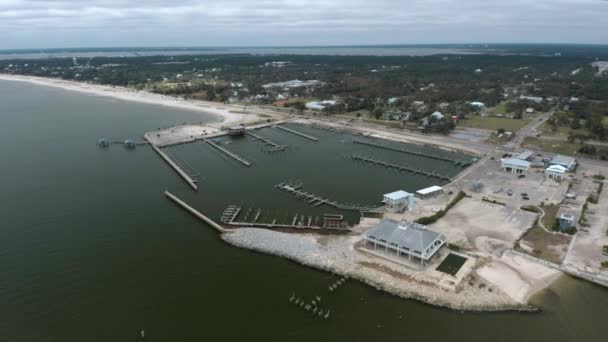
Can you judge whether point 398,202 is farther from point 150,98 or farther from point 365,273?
point 150,98

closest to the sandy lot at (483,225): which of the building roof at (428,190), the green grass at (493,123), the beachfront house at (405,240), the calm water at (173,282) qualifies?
the beachfront house at (405,240)

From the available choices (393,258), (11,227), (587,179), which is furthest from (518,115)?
(11,227)

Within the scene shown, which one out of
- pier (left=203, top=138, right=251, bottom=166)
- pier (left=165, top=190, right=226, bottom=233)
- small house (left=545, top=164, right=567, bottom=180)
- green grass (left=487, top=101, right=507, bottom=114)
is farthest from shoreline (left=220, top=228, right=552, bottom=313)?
green grass (left=487, top=101, right=507, bottom=114)

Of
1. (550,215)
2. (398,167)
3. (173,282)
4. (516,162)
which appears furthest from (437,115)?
(173,282)

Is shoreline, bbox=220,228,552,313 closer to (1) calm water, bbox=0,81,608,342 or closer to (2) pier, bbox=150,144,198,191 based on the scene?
(1) calm water, bbox=0,81,608,342

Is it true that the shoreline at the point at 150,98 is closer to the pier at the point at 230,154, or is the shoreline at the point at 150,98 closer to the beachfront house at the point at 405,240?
the pier at the point at 230,154

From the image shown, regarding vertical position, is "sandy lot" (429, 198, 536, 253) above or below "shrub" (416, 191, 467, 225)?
below
